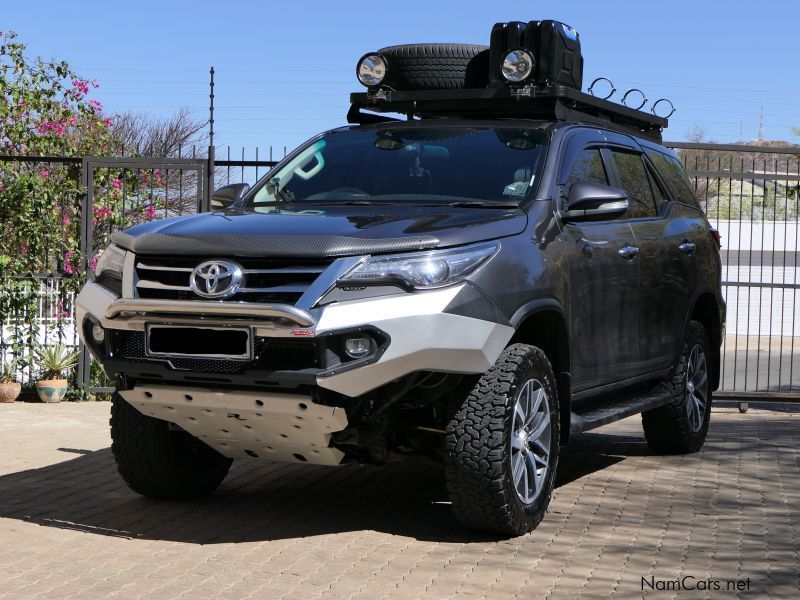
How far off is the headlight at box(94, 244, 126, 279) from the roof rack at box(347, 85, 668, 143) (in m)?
2.18

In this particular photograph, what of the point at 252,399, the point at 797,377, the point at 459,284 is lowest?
the point at 797,377

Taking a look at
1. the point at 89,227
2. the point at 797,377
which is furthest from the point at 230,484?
the point at 797,377

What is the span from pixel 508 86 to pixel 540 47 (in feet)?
0.98

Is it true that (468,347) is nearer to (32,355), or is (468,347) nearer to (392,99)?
(392,99)

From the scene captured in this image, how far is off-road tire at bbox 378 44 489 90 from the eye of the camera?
24.4ft

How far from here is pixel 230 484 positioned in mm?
7371

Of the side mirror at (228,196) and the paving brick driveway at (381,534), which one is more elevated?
the side mirror at (228,196)

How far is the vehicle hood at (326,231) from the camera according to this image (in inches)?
207

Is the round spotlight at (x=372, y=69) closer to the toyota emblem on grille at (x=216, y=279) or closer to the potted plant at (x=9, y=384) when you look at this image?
the toyota emblem on grille at (x=216, y=279)

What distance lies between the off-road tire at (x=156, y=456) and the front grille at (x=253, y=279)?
2.76 ft

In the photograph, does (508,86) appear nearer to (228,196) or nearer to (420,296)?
(228,196)

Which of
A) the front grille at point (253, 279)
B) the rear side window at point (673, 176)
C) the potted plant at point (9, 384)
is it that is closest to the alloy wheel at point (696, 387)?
the rear side window at point (673, 176)

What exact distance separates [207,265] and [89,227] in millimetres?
6814

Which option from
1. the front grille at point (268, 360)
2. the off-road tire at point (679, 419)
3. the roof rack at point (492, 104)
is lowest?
the off-road tire at point (679, 419)
